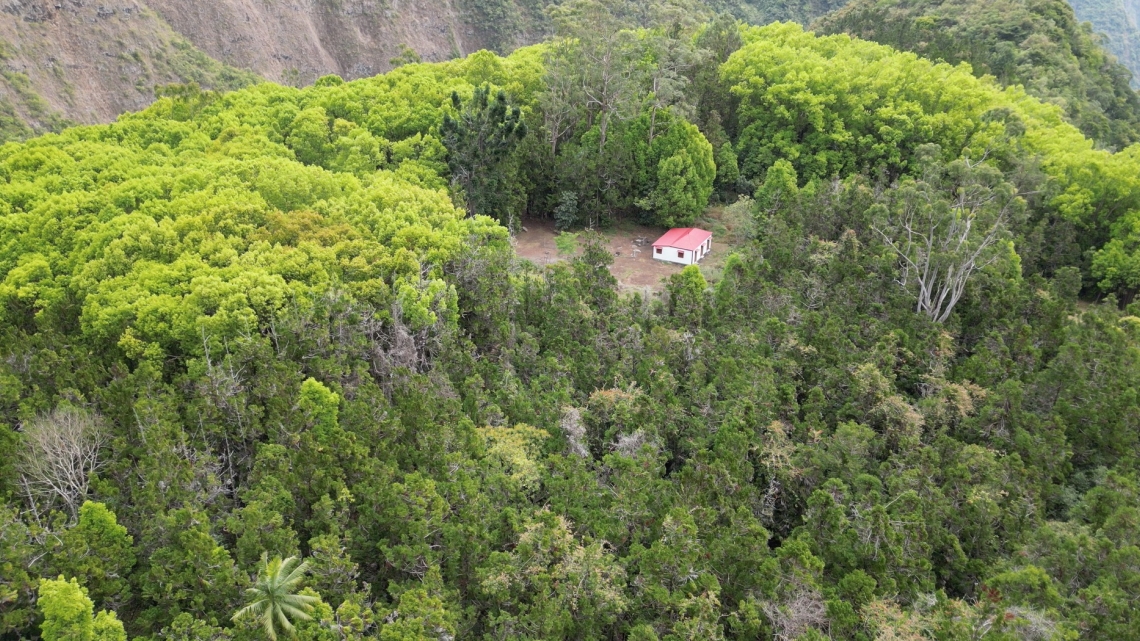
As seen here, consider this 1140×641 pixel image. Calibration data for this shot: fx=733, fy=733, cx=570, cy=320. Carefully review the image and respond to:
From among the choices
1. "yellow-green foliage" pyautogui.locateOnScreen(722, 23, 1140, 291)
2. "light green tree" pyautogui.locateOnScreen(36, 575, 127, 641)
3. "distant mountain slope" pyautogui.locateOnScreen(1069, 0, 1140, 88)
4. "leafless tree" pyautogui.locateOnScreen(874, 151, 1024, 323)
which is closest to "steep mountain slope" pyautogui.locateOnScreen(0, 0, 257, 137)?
"yellow-green foliage" pyautogui.locateOnScreen(722, 23, 1140, 291)

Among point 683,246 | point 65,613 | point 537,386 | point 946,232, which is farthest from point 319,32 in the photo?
point 65,613

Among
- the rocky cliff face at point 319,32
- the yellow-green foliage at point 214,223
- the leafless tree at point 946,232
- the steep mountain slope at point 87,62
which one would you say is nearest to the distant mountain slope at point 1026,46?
the leafless tree at point 946,232

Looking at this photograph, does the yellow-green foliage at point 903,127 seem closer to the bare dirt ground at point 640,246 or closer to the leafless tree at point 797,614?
the bare dirt ground at point 640,246

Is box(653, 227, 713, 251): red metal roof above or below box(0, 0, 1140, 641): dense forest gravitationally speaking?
below

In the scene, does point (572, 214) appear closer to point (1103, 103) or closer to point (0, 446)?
point (0, 446)

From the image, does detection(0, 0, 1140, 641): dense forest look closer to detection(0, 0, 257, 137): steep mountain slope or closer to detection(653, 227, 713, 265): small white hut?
detection(653, 227, 713, 265): small white hut

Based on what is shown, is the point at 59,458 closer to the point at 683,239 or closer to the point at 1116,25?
the point at 683,239

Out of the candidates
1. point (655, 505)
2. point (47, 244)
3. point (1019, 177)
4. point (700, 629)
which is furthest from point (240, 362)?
point (1019, 177)
